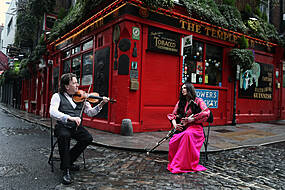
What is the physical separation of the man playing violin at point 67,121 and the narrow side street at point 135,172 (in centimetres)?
35

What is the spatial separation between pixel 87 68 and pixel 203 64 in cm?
532

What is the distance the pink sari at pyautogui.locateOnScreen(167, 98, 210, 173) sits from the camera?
14.3 feet

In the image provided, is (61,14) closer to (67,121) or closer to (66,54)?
(66,54)

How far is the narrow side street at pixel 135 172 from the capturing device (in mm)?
3574

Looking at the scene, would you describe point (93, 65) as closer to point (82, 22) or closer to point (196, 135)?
point (82, 22)

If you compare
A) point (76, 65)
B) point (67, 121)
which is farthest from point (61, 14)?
point (67, 121)

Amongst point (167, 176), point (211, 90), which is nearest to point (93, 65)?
point (211, 90)

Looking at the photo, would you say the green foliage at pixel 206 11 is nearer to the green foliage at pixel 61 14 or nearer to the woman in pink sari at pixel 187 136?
the woman in pink sari at pixel 187 136

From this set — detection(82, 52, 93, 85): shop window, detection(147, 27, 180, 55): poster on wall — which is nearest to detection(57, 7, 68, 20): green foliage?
detection(82, 52, 93, 85): shop window

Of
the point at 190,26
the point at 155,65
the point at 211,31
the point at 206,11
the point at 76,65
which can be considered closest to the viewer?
the point at 155,65

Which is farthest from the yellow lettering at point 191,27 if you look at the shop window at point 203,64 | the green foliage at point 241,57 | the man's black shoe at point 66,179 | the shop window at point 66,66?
the man's black shoe at point 66,179

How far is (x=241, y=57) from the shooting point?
10750mm

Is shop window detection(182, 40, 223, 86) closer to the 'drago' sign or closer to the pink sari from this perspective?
the 'drago' sign

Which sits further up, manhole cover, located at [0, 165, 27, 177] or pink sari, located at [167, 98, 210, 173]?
pink sari, located at [167, 98, 210, 173]
